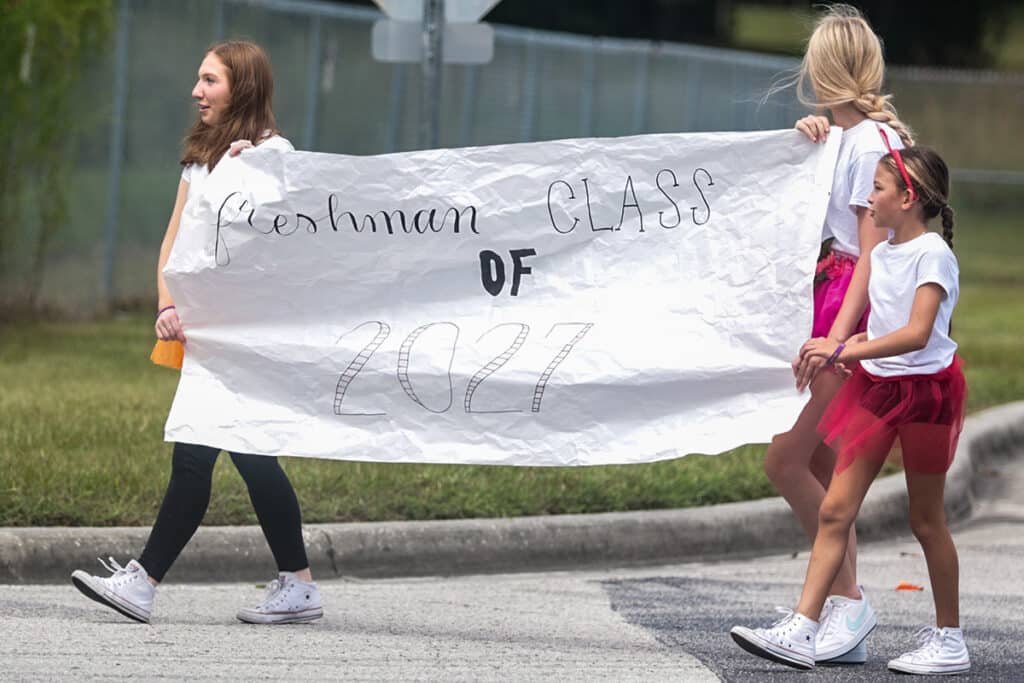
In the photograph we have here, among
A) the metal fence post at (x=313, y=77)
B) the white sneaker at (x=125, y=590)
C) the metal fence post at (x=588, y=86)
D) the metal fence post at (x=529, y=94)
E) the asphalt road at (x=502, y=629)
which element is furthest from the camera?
the metal fence post at (x=588, y=86)

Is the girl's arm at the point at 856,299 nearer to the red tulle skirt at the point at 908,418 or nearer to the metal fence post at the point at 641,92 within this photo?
the red tulle skirt at the point at 908,418

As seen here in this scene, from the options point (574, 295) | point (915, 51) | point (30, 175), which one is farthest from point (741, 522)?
point (915, 51)

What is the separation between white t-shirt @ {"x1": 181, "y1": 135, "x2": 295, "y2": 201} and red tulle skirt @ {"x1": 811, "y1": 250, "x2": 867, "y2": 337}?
1.68 meters

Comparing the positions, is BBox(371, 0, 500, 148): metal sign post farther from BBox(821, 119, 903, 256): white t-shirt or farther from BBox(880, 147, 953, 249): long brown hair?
BBox(880, 147, 953, 249): long brown hair

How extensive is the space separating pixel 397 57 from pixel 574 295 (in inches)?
110

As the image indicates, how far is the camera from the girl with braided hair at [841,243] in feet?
16.8

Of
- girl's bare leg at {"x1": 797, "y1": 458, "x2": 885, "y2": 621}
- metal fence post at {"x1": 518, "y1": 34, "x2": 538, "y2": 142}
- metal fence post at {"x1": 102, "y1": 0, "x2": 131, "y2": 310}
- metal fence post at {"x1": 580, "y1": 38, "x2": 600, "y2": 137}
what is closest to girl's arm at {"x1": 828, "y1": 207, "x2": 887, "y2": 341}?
girl's bare leg at {"x1": 797, "y1": 458, "x2": 885, "y2": 621}

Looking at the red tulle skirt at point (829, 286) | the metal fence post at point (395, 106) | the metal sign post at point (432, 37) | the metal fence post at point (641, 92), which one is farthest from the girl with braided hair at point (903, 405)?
the metal fence post at point (641, 92)

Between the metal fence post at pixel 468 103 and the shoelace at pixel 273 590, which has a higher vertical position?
the metal fence post at pixel 468 103

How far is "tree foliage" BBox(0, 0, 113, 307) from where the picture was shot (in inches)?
455

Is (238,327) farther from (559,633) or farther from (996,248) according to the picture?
(996,248)

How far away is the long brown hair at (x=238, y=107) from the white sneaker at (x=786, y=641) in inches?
84.3

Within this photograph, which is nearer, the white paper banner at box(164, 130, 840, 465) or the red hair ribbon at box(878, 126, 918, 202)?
the red hair ribbon at box(878, 126, 918, 202)

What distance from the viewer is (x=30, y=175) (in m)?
12.1
